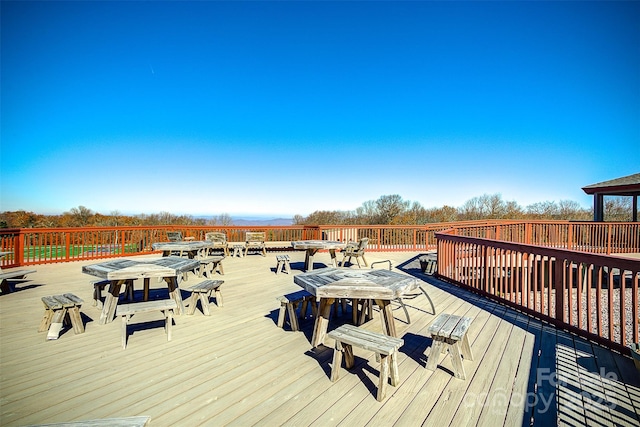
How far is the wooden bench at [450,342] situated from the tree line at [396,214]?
64.2 feet

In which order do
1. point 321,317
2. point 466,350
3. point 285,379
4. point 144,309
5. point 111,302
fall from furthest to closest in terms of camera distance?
point 111,302 → point 144,309 → point 321,317 → point 466,350 → point 285,379

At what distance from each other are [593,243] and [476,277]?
29.9 ft

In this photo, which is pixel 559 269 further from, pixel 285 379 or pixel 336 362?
pixel 285 379

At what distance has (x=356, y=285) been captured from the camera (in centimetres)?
284

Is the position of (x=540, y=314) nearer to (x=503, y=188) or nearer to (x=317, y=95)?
(x=317, y=95)

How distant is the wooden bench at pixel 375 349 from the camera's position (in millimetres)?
1970

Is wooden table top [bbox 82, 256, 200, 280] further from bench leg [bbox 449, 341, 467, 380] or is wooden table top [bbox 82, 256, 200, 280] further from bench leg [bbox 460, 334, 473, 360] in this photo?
bench leg [bbox 460, 334, 473, 360]

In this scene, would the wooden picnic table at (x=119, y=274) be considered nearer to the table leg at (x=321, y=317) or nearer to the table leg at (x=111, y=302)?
the table leg at (x=111, y=302)

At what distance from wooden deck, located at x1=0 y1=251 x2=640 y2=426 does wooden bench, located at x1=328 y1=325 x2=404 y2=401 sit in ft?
0.33

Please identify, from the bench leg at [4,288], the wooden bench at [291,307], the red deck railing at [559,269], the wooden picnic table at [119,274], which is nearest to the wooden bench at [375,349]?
the wooden bench at [291,307]

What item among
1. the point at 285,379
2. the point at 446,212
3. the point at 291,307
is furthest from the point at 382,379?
the point at 446,212

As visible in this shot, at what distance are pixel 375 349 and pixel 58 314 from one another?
364 cm

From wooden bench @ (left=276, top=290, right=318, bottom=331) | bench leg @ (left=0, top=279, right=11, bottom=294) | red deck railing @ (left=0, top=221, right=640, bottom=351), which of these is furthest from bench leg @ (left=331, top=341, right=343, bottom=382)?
bench leg @ (left=0, top=279, right=11, bottom=294)

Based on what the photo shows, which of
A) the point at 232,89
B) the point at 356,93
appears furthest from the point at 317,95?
the point at 232,89
